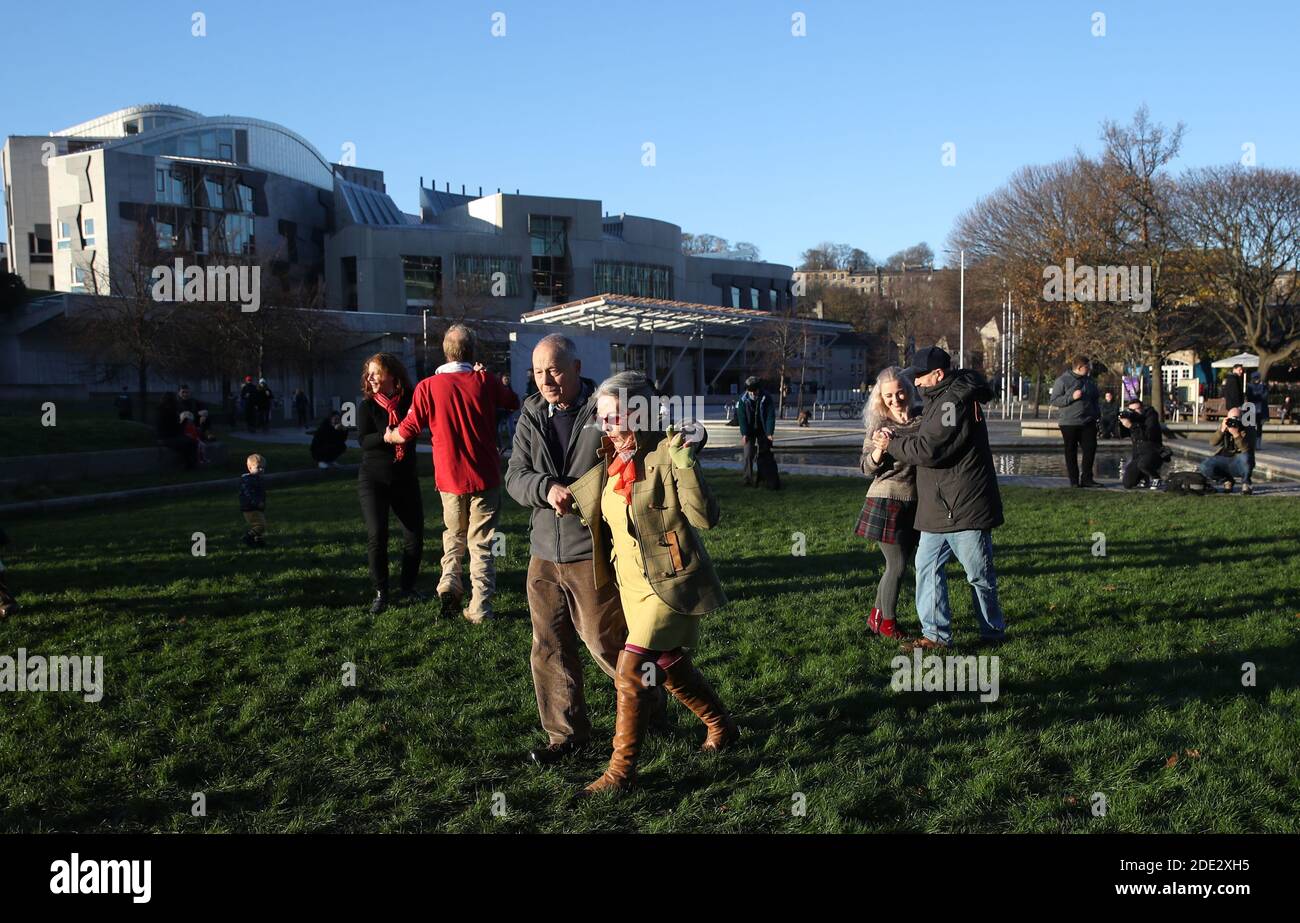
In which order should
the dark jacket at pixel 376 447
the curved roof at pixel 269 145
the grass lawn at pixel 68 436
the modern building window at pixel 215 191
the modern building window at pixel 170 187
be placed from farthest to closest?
the curved roof at pixel 269 145, the modern building window at pixel 215 191, the modern building window at pixel 170 187, the grass lawn at pixel 68 436, the dark jacket at pixel 376 447

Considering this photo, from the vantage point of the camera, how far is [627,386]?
3.84 metres

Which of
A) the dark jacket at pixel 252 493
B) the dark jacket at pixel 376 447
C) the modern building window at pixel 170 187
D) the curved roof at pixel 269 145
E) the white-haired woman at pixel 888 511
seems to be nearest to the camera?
the white-haired woman at pixel 888 511

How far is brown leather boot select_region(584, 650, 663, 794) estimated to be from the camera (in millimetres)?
3899

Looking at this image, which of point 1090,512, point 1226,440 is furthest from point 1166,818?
point 1226,440

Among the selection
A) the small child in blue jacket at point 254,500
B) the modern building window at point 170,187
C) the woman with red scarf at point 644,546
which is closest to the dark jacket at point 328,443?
the small child in blue jacket at point 254,500

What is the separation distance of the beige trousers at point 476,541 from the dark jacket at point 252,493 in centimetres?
362

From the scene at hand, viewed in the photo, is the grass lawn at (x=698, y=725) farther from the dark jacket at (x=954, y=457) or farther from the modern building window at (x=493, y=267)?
the modern building window at (x=493, y=267)

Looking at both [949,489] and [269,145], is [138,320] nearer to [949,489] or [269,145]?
[949,489]

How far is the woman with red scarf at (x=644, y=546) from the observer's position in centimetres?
383

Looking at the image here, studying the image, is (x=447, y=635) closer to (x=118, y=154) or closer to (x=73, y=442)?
(x=73, y=442)

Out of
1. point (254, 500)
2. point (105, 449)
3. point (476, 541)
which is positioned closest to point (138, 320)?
point (105, 449)

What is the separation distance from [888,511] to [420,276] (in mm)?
64482

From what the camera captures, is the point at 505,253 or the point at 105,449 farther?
the point at 505,253

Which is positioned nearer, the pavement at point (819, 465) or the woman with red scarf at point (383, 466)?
the woman with red scarf at point (383, 466)
